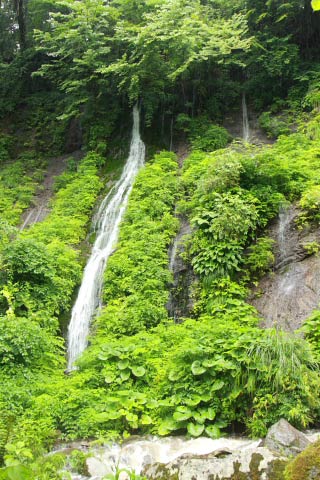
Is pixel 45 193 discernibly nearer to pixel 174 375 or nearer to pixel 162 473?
pixel 174 375

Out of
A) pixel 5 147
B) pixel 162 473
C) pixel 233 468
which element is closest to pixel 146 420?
pixel 162 473

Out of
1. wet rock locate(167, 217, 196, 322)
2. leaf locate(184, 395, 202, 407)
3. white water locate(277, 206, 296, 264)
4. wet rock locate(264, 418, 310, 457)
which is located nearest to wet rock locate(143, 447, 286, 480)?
wet rock locate(264, 418, 310, 457)

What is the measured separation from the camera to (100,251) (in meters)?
11.6

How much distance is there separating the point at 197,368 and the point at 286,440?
1.75m

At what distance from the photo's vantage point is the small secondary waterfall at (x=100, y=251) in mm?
9570

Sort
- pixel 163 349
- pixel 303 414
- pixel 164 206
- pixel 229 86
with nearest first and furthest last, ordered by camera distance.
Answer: pixel 303 414, pixel 163 349, pixel 164 206, pixel 229 86

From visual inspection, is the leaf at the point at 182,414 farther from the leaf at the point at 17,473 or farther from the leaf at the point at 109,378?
the leaf at the point at 17,473

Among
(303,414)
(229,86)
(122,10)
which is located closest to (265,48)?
(229,86)

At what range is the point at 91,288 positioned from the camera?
10453mm

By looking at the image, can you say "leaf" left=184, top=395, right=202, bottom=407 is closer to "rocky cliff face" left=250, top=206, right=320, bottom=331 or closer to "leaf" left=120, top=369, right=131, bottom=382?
"leaf" left=120, top=369, right=131, bottom=382

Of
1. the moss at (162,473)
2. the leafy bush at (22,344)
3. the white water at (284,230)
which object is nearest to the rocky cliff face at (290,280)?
the white water at (284,230)

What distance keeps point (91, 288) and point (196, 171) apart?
4512mm

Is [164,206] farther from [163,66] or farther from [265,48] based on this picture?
[265,48]

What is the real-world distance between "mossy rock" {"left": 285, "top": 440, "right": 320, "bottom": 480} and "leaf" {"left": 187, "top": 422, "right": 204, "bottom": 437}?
94.3 inches
